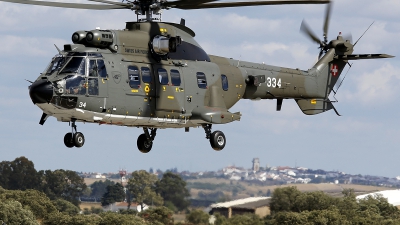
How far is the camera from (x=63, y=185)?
3575 inches

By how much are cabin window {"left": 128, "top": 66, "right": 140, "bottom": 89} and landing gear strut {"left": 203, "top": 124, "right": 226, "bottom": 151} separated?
3.39 meters

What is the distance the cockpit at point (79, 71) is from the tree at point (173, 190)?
4936 cm

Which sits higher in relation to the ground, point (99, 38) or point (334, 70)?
point (334, 70)

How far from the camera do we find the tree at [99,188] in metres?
92.9

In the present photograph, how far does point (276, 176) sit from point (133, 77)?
220 feet

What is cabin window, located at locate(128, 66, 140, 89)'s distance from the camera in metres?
27.2

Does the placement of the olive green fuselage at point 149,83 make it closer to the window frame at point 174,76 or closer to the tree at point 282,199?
the window frame at point 174,76

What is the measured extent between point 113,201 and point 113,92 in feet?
204

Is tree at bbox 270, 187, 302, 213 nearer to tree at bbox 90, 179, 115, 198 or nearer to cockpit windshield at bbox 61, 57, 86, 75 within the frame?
tree at bbox 90, 179, 115, 198

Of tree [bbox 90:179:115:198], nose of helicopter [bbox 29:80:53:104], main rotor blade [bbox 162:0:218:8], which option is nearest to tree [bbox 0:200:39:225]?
tree [bbox 90:179:115:198]

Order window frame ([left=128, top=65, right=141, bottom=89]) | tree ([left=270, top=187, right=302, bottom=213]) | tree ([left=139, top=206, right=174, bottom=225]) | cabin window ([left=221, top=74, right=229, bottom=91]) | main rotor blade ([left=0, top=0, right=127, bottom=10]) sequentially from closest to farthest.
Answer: main rotor blade ([left=0, top=0, right=127, bottom=10]) → window frame ([left=128, top=65, right=141, bottom=89]) → cabin window ([left=221, top=74, right=229, bottom=91]) → tree ([left=139, top=206, right=174, bottom=225]) → tree ([left=270, top=187, right=302, bottom=213])

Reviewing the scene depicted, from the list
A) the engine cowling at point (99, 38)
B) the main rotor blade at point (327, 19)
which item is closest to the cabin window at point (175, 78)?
the engine cowling at point (99, 38)

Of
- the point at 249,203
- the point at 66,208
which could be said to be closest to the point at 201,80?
the point at 249,203

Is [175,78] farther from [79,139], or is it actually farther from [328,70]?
[328,70]
